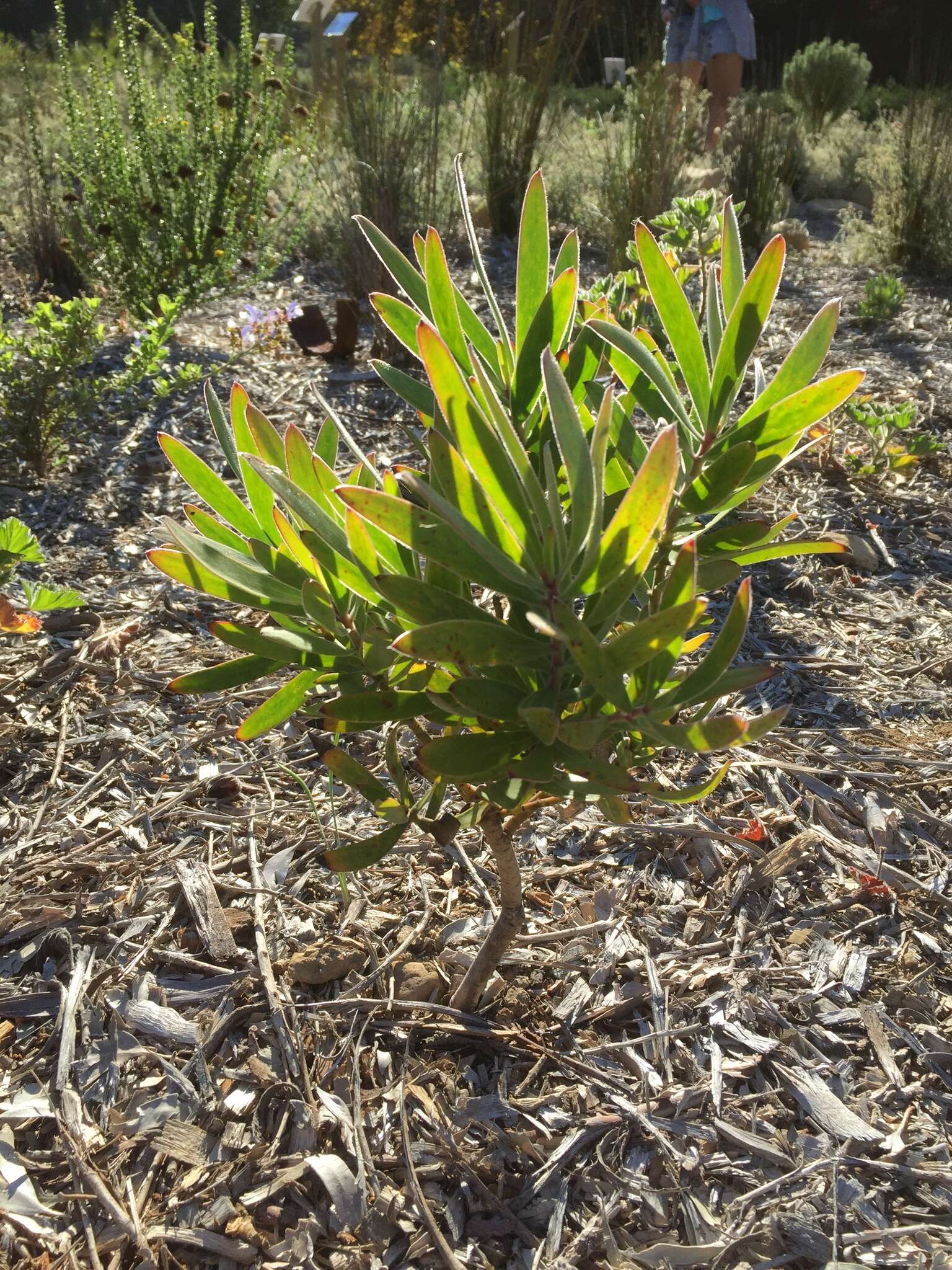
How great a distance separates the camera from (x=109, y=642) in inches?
86.6

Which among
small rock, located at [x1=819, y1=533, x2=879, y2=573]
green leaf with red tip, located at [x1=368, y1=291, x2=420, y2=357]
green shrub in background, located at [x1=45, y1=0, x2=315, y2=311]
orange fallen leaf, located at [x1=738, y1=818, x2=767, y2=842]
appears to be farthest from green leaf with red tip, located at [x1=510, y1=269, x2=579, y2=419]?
green shrub in background, located at [x1=45, y1=0, x2=315, y2=311]

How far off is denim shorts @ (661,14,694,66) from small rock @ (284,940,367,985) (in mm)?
7527

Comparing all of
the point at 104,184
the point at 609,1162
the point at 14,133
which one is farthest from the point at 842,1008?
the point at 14,133

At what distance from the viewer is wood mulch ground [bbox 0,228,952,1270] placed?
3.93 feet

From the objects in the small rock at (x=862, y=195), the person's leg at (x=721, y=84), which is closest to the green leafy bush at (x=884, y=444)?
the person's leg at (x=721, y=84)

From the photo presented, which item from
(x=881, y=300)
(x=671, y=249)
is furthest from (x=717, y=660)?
(x=881, y=300)

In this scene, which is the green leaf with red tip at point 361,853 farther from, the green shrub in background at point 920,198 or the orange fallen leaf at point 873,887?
the green shrub in background at point 920,198

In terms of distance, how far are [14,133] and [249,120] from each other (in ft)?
12.2

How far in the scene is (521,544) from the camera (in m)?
0.87

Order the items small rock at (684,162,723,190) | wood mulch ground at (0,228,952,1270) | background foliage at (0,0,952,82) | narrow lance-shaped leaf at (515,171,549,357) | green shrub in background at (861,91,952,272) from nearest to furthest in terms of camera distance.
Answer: narrow lance-shaped leaf at (515,171,549,357)
wood mulch ground at (0,228,952,1270)
green shrub in background at (861,91,952,272)
small rock at (684,162,723,190)
background foliage at (0,0,952,82)

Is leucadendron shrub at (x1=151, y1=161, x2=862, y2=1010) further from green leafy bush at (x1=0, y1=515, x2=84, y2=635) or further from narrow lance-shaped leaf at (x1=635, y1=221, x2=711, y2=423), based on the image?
green leafy bush at (x1=0, y1=515, x2=84, y2=635)

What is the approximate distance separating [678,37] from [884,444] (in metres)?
5.75

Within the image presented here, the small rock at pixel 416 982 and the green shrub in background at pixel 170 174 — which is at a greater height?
the green shrub in background at pixel 170 174

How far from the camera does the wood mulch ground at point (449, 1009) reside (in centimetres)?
120
